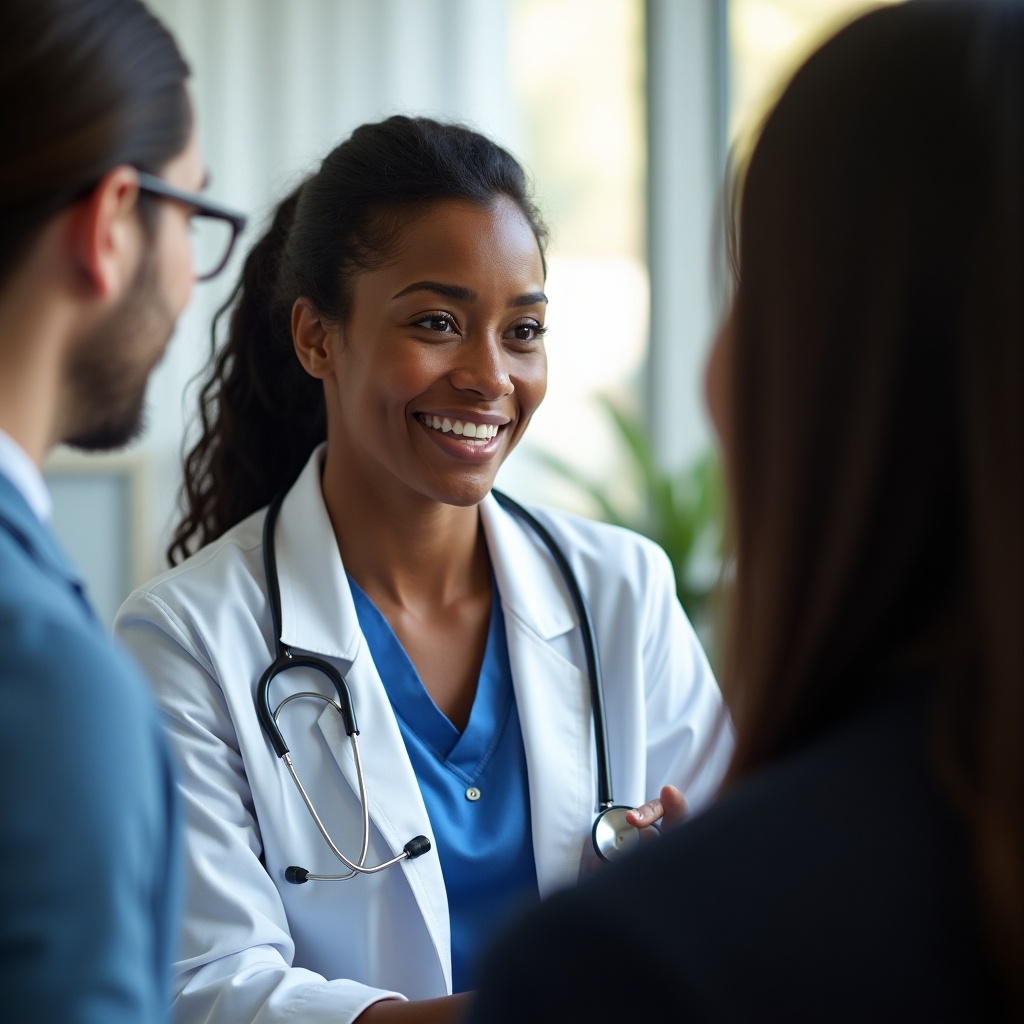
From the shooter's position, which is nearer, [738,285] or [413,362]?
[738,285]

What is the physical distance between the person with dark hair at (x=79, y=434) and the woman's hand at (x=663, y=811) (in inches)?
29.9

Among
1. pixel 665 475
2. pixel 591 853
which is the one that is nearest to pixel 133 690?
pixel 591 853

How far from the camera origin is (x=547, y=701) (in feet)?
5.08

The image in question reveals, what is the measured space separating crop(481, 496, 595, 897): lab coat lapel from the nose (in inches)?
8.8

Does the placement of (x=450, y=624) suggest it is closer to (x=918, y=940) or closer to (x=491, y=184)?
(x=491, y=184)

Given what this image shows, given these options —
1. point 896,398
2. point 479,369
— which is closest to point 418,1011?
point 479,369

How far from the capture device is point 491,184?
1631mm

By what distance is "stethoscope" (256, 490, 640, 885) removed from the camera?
136 cm

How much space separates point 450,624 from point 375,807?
1.08 ft

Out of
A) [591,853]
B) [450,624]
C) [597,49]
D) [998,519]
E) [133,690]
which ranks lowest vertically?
[591,853]

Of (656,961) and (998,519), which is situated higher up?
(998,519)

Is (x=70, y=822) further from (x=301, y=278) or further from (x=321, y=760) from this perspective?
(x=301, y=278)

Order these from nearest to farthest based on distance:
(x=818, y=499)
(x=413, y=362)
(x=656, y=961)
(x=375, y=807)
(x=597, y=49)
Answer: (x=656, y=961)
(x=818, y=499)
(x=375, y=807)
(x=413, y=362)
(x=597, y=49)

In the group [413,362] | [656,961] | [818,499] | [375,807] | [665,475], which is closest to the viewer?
[656,961]
